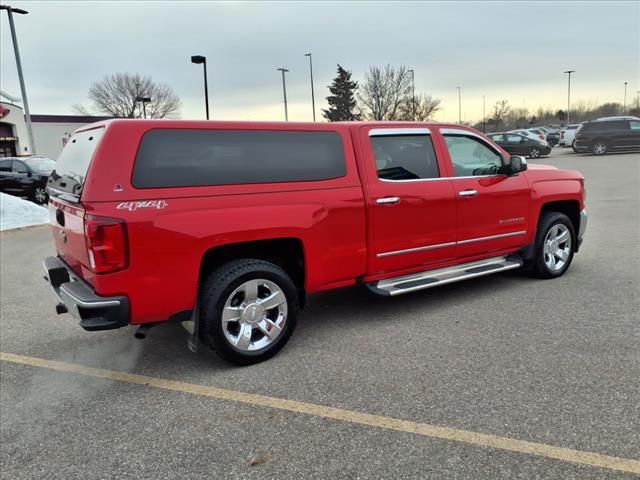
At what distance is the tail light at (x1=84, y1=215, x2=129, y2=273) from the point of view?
3.27 m

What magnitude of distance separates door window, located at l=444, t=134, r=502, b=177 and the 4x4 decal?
297 centimetres

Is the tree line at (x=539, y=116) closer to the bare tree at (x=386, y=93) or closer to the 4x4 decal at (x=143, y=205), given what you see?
the bare tree at (x=386, y=93)

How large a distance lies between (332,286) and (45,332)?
9.38 feet

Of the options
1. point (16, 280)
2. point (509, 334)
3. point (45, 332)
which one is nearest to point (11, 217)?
point (16, 280)

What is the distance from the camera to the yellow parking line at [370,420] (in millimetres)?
2617

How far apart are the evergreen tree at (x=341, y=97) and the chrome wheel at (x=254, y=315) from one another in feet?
205

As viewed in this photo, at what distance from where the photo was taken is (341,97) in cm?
6719

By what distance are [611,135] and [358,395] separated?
89.7 feet

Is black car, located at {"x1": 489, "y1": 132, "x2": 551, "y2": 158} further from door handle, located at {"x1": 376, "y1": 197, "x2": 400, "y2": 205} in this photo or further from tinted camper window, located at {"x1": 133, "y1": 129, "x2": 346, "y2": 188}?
tinted camper window, located at {"x1": 133, "y1": 129, "x2": 346, "y2": 188}

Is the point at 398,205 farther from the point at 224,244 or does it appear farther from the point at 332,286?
the point at 224,244

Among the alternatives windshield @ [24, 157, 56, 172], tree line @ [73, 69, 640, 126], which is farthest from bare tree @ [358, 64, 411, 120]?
windshield @ [24, 157, 56, 172]

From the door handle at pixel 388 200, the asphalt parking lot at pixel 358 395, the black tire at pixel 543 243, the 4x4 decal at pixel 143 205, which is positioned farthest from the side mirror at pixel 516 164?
the 4x4 decal at pixel 143 205

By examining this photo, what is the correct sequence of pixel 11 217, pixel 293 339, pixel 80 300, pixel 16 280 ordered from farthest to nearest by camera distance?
pixel 11 217 < pixel 16 280 < pixel 293 339 < pixel 80 300

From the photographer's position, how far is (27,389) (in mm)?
3711
